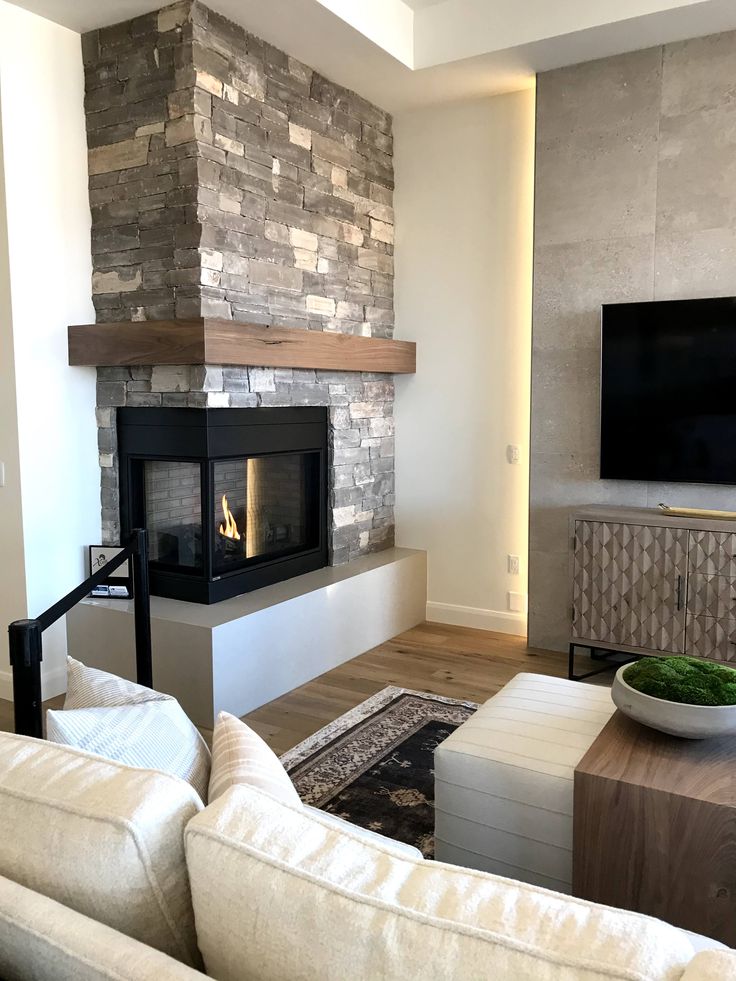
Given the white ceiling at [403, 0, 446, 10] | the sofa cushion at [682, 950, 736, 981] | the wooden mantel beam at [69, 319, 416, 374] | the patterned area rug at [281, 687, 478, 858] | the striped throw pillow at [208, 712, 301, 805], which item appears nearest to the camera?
the sofa cushion at [682, 950, 736, 981]

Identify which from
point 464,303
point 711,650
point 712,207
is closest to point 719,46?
point 712,207

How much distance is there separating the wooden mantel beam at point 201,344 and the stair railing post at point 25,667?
150 cm

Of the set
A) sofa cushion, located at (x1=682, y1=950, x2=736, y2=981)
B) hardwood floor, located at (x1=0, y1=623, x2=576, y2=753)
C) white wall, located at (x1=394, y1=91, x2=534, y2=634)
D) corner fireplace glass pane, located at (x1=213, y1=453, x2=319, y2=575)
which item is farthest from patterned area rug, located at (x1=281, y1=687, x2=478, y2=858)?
sofa cushion, located at (x1=682, y1=950, x2=736, y2=981)

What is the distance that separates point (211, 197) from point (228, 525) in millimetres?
1421

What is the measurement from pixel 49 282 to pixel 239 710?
197cm

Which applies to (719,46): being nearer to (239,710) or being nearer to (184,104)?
(184,104)

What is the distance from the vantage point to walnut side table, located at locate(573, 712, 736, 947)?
5.31ft

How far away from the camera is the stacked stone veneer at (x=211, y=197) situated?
3.23 metres

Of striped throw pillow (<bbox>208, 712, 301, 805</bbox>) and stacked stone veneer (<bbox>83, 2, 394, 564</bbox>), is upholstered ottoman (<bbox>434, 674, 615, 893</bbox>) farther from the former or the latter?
stacked stone veneer (<bbox>83, 2, 394, 564</bbox>)

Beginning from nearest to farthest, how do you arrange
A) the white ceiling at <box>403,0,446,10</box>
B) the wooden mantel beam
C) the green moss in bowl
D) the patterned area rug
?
1. the green moss in bowl
2. the patterned area rug
3. the wooden mantel beam
4. the white ceiling at <box>403,0,446,10</box>

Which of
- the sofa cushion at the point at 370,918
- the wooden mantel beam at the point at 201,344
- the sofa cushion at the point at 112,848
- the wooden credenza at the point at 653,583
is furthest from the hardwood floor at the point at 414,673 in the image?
the sofa cushion at the point at 370,918

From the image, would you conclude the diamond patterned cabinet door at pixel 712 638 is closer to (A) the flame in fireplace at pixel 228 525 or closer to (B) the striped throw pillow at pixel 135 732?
(A) the flame in fireplace at pixel 228 525

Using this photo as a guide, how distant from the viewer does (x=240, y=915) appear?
857mm

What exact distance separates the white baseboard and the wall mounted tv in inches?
40.8
